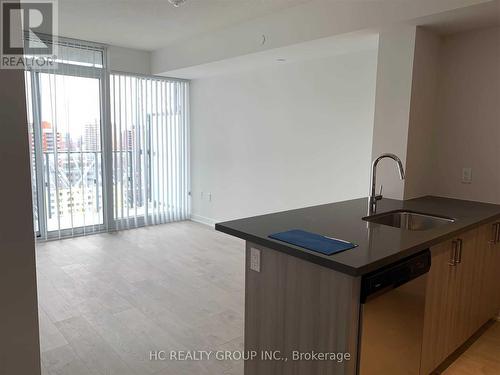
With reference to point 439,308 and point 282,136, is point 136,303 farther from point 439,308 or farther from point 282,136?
point 282,136

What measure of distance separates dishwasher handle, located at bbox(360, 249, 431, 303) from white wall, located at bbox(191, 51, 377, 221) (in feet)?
6.49

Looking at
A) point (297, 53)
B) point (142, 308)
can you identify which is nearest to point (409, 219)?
point (297, 53)

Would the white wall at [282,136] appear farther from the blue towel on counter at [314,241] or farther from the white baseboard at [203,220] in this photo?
the blue towel on counter at [314,241]

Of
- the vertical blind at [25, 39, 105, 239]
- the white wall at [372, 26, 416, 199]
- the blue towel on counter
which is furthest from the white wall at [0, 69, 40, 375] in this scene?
the vertical blind at [25, 39, 105, 239]

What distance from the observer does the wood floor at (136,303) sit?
2.43 metres

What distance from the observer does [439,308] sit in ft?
7.06

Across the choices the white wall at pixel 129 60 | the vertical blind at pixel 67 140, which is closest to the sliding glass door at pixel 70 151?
the vertical blind at pixel 67 140

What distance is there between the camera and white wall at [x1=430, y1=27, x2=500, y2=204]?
2.90 metres

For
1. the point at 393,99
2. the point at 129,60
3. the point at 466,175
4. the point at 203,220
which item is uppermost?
the point at 129,60

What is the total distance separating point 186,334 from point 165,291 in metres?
0.81

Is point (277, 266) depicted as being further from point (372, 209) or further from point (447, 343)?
point (447, 343)

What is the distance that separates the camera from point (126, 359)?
2.44 meters

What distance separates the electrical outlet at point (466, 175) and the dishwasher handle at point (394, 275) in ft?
4.86

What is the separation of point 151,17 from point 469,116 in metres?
3.20
